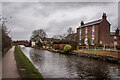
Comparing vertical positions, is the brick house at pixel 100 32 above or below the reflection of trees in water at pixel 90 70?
above

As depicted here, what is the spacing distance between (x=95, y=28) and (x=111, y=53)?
2285 centimetres

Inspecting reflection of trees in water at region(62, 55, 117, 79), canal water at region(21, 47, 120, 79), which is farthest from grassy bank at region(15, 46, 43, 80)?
reflection of trees in water at region(62, 55, 117, 79)

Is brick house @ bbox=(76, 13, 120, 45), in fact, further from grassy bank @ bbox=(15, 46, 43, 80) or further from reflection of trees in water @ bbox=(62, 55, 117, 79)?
grassy bank @ bbox=(15, 46, 43, 80)

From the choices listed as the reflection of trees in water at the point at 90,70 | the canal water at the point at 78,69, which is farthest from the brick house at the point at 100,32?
the reflection of trees in water at the point at 90,70

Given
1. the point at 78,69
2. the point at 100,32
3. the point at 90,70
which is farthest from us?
the point at 100,32

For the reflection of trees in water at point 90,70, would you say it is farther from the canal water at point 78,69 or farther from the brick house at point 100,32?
the brick house at point 100,32

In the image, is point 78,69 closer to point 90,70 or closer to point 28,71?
point 90,70

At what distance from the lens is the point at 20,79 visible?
19.1 ft

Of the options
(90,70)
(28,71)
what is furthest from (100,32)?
(28,71)

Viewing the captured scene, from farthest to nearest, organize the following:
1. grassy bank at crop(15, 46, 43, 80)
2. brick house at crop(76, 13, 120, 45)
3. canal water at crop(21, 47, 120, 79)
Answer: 1. brick house at crop(76, 13, 120, 45)
2. canal water at crop(21, 47, 120, 79)
3. grassy bank at crop(15, 46, 43, 80)

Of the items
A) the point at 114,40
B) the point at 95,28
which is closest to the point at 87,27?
the point at 95,28

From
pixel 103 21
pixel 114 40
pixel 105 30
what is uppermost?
pixel 103 21

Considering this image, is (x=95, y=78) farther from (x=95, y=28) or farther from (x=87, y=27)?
(x=87, y=27)

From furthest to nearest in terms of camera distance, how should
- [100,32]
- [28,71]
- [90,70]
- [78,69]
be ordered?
[100,32]
[78,69]
[90,70]
[28,71]
